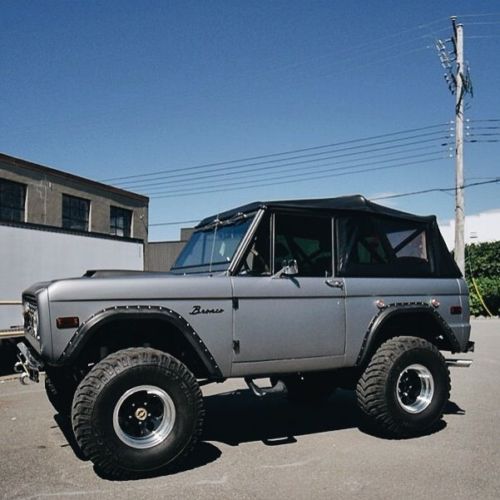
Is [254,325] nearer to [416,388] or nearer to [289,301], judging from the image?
[289,301]

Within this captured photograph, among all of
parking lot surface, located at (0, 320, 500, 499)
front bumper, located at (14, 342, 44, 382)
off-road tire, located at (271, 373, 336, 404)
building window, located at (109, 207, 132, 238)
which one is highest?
building window, located at (109, 207, 132, 238)

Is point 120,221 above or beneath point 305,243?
above

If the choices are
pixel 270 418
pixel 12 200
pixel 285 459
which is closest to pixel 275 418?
pixel 270 418

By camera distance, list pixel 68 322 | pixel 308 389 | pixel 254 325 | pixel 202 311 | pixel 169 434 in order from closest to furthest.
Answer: pixel 68 322 → pixel 169 434 → pixel 202 311 → pixel 254 325 → pixel 308 389

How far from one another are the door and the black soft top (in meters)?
0.10

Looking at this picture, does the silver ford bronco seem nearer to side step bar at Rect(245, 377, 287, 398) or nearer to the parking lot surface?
side step bar at Rect(245, 377, 287, 398)

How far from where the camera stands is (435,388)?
5734 mm

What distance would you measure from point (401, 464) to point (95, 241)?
9326mm

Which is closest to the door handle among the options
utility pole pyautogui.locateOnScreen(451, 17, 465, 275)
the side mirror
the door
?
the door

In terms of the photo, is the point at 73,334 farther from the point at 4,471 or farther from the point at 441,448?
the point at 441,448

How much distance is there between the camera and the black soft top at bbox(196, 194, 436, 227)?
17.7 feet

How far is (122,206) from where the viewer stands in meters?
32.3

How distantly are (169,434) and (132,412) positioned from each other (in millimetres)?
349

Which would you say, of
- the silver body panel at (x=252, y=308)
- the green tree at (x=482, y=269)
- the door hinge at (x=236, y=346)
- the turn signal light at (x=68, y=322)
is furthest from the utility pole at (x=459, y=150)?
the turn signal light at (x=68, y=322)
